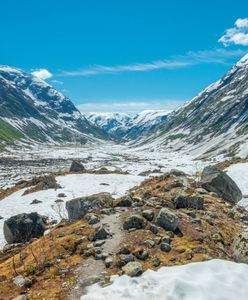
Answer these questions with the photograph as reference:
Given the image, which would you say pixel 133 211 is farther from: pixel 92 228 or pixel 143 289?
pixel 143 289

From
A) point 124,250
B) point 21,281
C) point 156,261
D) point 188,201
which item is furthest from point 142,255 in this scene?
point 188,201

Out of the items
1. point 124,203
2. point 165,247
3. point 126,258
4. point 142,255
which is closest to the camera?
point 126,258

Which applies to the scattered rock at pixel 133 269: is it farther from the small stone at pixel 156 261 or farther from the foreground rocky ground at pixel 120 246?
the small stone at pixel 156 261

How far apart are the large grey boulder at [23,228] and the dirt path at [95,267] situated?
27.4 feet

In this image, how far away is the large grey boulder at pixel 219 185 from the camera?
26.7 meters

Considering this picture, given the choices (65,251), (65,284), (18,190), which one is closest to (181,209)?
(65,251)

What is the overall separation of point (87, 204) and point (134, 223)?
5.74 meters

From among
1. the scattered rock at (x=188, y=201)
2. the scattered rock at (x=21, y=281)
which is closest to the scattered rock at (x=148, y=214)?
the scattered rock at (x=188, y=201)

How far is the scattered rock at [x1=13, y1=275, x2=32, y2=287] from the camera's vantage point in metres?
12.9

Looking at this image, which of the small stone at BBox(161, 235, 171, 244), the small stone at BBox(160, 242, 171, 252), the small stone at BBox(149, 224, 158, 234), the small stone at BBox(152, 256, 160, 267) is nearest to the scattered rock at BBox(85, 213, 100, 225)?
the small stone at BBox(149, 224, 158, 234)

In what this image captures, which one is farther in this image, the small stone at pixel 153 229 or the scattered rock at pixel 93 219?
the scattered rock at pixel 93 219

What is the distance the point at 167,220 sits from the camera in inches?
645

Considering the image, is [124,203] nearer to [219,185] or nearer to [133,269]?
[133,269]

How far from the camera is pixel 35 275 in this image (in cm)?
1348
